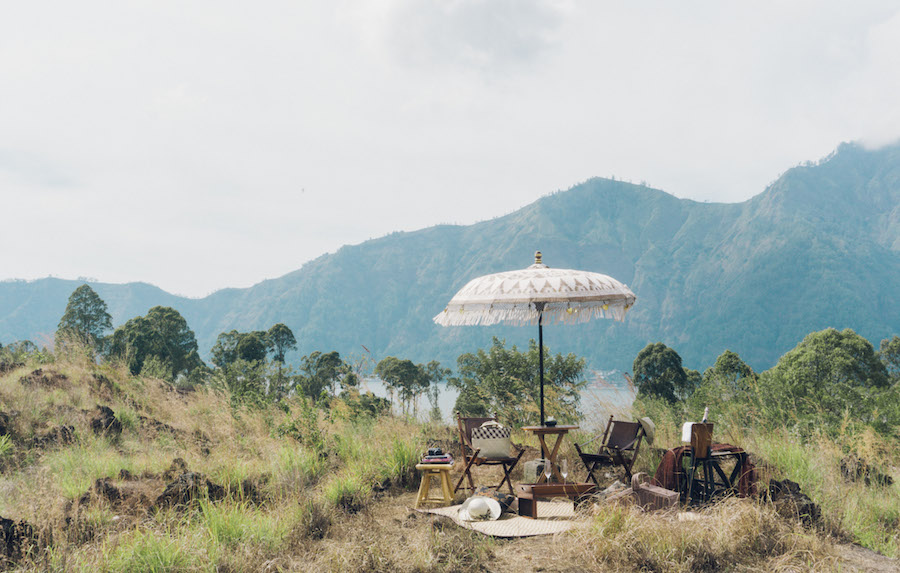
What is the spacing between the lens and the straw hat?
4.91 metres

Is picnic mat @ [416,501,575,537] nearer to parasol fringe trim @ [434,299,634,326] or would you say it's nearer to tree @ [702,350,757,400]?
parasol fringe trim @ [434,299,634,326]

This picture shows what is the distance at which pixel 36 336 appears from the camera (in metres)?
10.4

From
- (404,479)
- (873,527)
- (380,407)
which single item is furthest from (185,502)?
(873,527)

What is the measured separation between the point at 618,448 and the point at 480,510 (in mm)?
1584

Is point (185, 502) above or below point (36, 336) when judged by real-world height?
below

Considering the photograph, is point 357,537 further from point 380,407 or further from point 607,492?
point 380,407

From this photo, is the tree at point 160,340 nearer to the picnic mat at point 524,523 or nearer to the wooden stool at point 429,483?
the wooden stool at point 429,483

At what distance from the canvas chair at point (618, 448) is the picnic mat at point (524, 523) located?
1.80ft

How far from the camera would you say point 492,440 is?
18.7 feet

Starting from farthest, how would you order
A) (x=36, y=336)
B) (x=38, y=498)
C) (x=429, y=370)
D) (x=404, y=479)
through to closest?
(x=429, y=370)
(x=36, y=336)
(x=404, y=479)
(x=38, y=498)

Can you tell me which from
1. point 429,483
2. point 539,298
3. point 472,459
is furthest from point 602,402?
point 429,483

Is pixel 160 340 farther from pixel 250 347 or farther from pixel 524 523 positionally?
pixel 524 523

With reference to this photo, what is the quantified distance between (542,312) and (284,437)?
3166 mm

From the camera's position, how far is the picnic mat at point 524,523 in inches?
176
